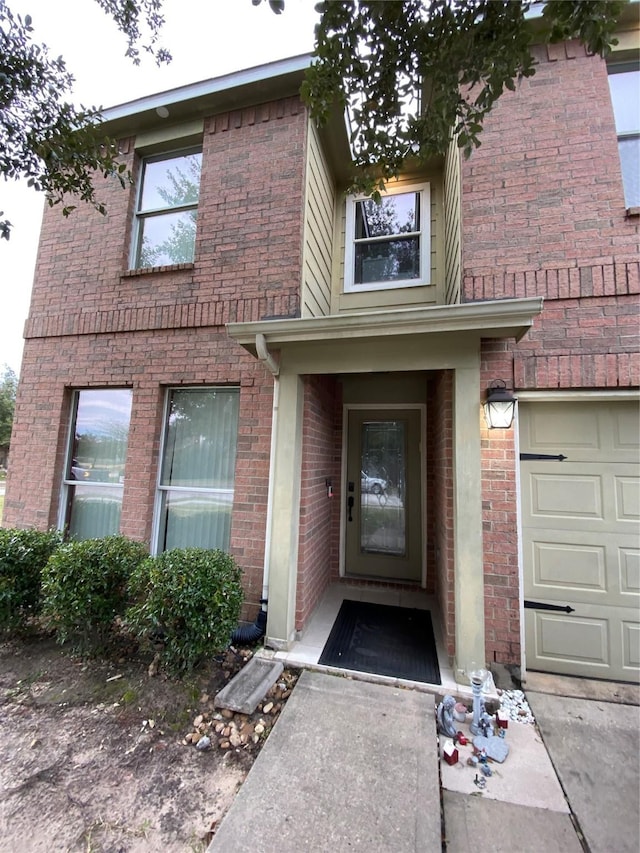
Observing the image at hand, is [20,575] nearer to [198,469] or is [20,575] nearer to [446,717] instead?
[198,469]

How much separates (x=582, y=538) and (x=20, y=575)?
4.90 m

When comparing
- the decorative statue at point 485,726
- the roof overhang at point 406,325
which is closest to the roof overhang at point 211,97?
the roof overhang at point 406,325

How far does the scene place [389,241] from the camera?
4695 mm

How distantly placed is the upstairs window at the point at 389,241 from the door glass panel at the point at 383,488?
6.23 ft

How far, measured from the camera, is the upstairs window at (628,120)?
10.7 feet

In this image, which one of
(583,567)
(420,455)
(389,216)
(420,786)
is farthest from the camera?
(389,216)

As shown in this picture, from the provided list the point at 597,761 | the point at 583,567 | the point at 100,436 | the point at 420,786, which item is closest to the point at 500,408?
the point at 583,567

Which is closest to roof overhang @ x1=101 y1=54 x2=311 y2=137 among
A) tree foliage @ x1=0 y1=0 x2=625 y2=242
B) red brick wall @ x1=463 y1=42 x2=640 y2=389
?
tree foliage @ x1=0 y1=0 x2=625 y2=242

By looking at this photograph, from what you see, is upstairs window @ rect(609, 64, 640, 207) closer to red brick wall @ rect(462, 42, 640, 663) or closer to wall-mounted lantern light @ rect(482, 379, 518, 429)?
red brick wall @ rect(462, 42, 640, 663)

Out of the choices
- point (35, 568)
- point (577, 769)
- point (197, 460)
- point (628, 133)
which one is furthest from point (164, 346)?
point (628, 133)

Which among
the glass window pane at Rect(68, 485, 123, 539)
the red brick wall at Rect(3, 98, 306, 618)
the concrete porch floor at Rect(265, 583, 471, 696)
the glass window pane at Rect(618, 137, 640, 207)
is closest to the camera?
the concrete porch floor at Rect(265, 583, 471, 696)

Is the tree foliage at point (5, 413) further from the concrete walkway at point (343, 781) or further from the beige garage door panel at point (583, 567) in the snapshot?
the beige garage door panel at point (583, 567)

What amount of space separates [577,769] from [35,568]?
4.33 meters

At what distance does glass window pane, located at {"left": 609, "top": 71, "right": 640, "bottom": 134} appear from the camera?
3.32 meters
